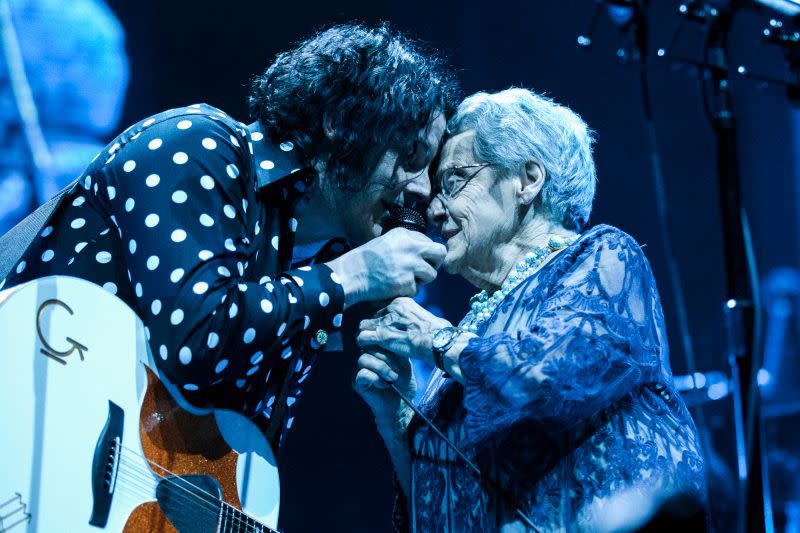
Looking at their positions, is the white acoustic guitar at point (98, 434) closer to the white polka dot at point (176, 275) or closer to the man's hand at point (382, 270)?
the white polka dot at point (176, 275)

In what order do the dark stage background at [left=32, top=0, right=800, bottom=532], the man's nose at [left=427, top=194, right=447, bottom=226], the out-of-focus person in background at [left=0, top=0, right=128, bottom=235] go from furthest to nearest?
the dark stage background at [left=32, top=0, right=800, bottom=532]
the out-of-focus person in background at [left=0, top=0, right=128, bottom=235]
the man's nose at [left=427, top=194, right=447, bottom=226]

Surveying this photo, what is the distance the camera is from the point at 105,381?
1.35 metres

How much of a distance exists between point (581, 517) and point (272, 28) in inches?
83.1

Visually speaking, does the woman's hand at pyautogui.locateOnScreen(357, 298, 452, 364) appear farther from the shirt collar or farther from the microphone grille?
the shirt collar

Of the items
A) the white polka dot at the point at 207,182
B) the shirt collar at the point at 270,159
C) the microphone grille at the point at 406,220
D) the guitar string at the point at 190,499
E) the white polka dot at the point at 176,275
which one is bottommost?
the guitar string at the point at 190,499

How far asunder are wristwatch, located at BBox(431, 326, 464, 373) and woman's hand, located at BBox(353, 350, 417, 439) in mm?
189

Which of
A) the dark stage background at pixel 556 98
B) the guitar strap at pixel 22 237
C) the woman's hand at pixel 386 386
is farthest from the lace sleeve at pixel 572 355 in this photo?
the dark stage background at pixel 556 98

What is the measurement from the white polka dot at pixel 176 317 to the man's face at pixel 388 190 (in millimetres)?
580

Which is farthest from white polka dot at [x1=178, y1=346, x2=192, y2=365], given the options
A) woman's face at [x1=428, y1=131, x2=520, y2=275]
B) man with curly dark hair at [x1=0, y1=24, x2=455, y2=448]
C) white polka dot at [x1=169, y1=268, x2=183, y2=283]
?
woman's face at [x1=428, y1=131, x2=520, y2=275]

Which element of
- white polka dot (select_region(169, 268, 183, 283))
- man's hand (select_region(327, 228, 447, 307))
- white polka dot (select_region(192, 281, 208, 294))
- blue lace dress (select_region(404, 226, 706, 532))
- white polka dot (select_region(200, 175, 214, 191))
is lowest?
blue lace dress (select_region(404, 226, 706, 532))

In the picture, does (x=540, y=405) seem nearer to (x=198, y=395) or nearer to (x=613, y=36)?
(x=198, y=395)

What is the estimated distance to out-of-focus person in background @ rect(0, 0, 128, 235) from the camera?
2.34 meters

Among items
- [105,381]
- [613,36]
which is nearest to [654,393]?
[105,381]

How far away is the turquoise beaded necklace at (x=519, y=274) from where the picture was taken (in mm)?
1772
